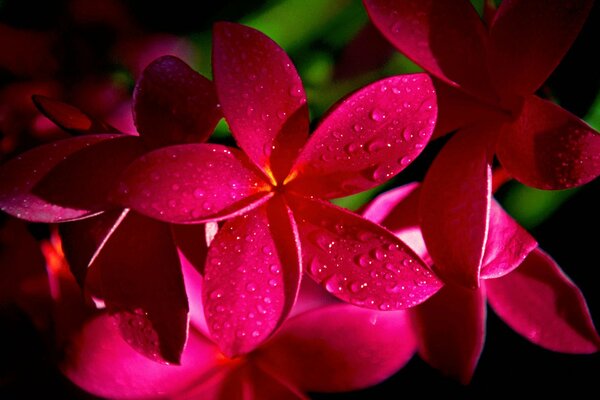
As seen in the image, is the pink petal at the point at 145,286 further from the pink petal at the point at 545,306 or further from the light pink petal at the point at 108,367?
the pink petal at the point at 545,306

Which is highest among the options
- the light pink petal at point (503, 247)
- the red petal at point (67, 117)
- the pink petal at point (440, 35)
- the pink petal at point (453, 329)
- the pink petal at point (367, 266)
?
the pink petal at point (440, 35)

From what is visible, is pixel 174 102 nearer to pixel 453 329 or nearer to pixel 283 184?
pixel 283 184

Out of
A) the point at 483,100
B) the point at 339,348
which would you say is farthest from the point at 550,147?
the point at 339,348

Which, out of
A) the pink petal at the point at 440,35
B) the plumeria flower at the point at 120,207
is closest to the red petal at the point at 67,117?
the plumeria flower at the point at 120,207

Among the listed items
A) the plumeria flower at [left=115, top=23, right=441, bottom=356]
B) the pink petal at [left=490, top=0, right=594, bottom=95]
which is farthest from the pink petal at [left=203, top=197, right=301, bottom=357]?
the pink petal at [left=490, top=0, right=594, bottom=95]

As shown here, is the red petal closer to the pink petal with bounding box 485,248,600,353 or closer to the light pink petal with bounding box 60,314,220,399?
the light pink petal with bounding box 60,314,220,399

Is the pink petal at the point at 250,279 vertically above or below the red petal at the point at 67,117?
below
